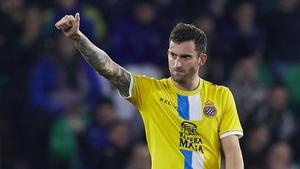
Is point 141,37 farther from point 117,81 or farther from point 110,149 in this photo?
point 117,81

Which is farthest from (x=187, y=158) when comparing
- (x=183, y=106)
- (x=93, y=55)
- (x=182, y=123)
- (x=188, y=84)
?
(x=93, y=55)

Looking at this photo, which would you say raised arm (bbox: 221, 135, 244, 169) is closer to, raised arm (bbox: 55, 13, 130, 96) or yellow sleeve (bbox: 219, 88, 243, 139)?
yellow sleeve (bbox: 219, 88, 243, 139)

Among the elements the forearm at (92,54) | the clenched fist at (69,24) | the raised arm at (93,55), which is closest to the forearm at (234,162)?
the raised arm at (93,55)

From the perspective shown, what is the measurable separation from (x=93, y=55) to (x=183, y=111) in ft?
2.77

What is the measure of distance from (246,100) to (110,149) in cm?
197

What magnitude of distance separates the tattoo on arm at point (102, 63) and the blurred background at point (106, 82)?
173 inches

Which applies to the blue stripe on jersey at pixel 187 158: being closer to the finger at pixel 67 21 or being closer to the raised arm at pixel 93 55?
the raised arm at pixel 93 55

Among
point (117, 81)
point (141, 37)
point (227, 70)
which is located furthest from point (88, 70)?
point (117, 81)

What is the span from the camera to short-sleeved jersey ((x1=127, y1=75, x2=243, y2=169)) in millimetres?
7602

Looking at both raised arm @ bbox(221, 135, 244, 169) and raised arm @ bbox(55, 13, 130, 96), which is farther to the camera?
raised arm @ bbox(221, 135, 244, 169)

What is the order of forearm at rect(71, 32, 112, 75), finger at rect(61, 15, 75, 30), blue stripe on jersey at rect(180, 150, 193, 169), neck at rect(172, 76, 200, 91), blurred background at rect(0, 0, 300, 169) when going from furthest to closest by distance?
blurred background at rect(0, 0, 300, 169)
neck at rect(172, 76, 200, 91)
blue stripe on jersey at rect(180, 150, 193, 169)
forearm at rect(71, 32, 112, 75)
finger at rect(61, 15, 75, 30)

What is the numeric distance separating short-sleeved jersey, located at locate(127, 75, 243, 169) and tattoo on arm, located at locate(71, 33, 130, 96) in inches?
3.0

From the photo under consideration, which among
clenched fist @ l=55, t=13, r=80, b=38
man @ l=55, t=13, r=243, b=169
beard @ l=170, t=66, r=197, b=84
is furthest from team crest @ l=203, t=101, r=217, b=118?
clenched fist @ l=55, t=13, r=80, b=38

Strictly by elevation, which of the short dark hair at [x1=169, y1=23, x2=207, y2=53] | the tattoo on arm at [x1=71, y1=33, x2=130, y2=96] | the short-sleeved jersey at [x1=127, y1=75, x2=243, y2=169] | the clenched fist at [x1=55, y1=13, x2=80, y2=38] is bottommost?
the short-sleeved jersey at [x1=127, y1=75, x2=243, y2=169]
